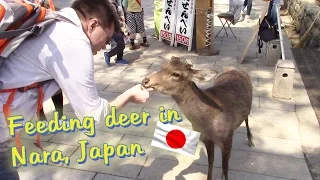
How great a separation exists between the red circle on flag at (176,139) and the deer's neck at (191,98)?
363 mm

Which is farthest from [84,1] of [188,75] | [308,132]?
[308,132]

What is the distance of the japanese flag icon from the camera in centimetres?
261

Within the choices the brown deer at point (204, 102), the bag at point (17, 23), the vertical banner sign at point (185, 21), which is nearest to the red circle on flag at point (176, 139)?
the brown deer at point (204, 102)

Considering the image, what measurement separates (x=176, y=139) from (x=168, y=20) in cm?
589

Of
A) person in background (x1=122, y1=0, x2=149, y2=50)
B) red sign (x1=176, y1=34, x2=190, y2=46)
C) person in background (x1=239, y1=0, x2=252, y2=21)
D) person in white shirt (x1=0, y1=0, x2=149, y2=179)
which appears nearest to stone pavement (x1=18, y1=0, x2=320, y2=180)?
person in white shirt (x1=0, y1=0, x2=149, y2=179)

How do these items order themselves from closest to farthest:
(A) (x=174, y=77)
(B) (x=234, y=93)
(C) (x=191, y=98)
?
(A) (x=174, y=77) → (C) (x=191, y=98) → (B) (x=234, y=93)

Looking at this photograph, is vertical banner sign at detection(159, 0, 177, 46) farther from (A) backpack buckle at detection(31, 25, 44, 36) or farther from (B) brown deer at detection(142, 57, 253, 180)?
(A) backpack buckle at detection(31, 25, 44, 36)

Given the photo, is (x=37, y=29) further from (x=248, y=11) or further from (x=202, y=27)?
(x=248, y=11)

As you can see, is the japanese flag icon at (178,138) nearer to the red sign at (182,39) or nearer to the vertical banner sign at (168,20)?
the red sign at (182,39)

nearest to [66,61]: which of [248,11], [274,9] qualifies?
[274,9]

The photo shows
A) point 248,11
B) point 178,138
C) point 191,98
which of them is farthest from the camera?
point 248,11

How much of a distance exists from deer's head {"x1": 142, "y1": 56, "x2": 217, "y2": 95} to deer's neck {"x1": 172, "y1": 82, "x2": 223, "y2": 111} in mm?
57

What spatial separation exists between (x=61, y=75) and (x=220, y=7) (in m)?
12.3

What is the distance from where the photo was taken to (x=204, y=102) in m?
2.93
